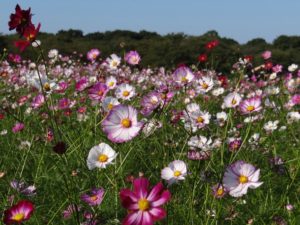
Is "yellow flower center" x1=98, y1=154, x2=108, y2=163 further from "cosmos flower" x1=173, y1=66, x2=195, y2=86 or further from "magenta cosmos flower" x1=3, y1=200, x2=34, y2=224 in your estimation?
"cosmos flower" x1=173, y1=66, x2=195, y2=86

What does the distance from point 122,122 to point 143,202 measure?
15.6 inches

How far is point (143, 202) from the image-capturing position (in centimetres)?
111

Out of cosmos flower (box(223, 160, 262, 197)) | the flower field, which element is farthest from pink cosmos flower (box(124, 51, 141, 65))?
cosmos flower (box(223, 160, 262, 197))

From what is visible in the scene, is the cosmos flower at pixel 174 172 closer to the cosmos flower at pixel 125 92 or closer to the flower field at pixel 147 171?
the flower field at pixel 147 171

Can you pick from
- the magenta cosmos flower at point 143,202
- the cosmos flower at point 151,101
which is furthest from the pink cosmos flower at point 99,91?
the magenta cosmos flower at point 143,202

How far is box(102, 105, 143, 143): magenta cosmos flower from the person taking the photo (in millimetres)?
1453

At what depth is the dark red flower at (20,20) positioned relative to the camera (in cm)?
160

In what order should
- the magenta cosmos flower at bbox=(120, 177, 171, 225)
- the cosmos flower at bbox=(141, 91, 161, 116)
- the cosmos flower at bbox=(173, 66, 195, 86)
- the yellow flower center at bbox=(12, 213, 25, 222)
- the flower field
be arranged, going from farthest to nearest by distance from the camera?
the cosmos flower at bbox=(173, 66, 195, 86) < the cosmos flower at bbox=(141, 91, 161, 116) < the flower field < the yellow flower center at bbox=(12, 213, 25, 222) < the magenta cosmos flower at bbox=(120, 177, 171, 225)

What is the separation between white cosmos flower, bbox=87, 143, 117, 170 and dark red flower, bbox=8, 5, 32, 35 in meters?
0.43

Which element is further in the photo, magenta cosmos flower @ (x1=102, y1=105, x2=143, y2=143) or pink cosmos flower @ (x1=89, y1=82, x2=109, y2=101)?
pink cosmos flower @ (x1=89, y1=82, x2=109, y2=101)

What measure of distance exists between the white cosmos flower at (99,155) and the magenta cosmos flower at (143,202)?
0.59m

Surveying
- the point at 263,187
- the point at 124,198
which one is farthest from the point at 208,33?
the point at 124,198

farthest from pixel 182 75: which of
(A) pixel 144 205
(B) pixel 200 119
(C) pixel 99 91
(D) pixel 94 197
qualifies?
(A) pixel 144 205

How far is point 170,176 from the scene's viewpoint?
1.69m
